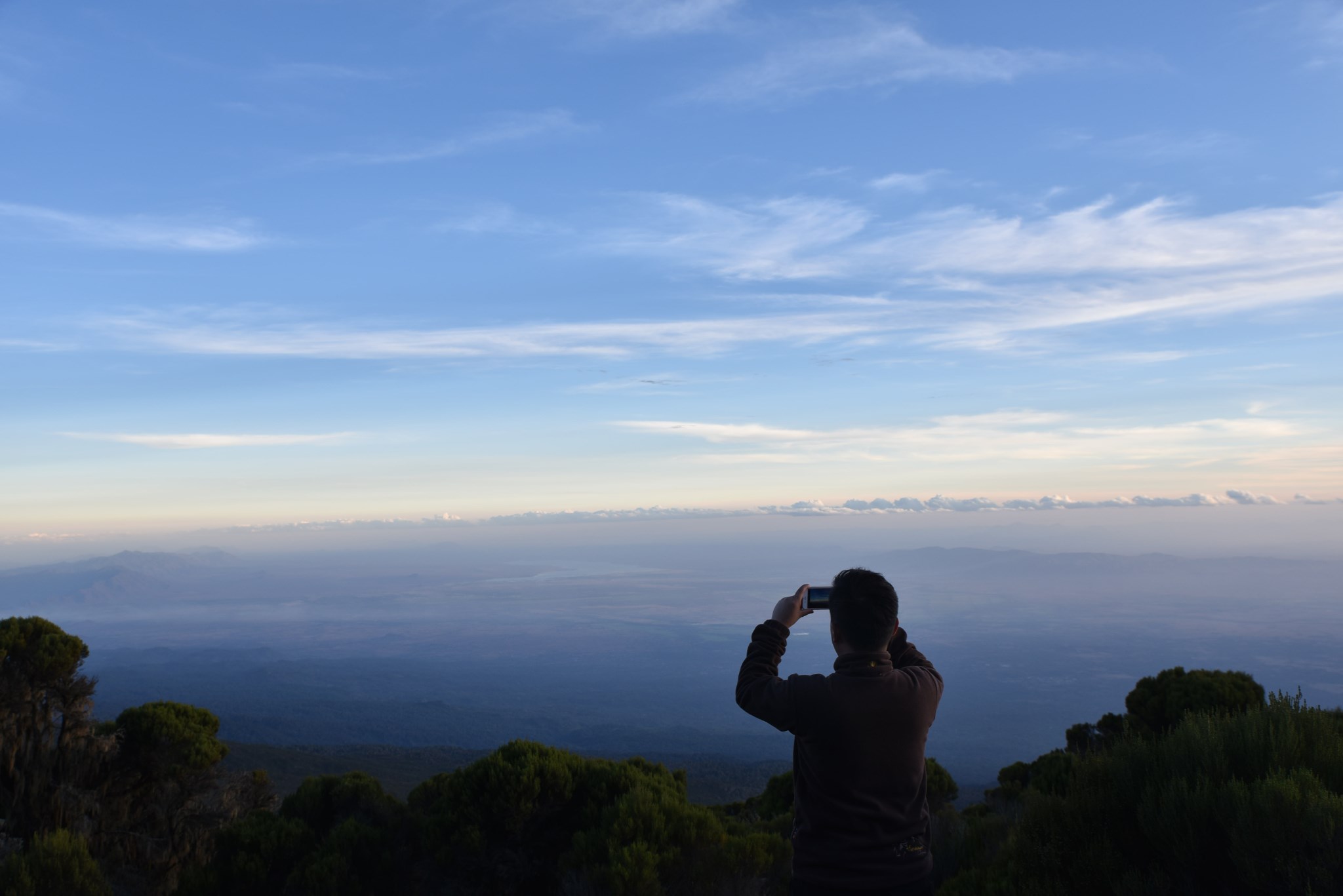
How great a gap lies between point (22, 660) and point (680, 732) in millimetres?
125275

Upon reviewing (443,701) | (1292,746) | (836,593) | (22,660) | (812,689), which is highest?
(836,593)

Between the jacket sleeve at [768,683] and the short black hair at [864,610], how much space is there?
0.21m

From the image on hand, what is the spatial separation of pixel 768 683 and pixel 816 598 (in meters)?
0.45

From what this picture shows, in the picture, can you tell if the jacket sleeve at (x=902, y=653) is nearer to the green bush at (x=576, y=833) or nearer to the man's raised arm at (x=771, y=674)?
the man's raised arm at (x=771, y=674)

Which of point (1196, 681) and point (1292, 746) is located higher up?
point (1292, 746)

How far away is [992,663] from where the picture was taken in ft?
637

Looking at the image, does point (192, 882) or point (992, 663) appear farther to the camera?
point (992, 663)

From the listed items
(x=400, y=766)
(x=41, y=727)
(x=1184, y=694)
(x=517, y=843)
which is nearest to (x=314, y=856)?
(x=517, y=843)

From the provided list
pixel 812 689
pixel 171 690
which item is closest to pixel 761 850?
pixel 812 689

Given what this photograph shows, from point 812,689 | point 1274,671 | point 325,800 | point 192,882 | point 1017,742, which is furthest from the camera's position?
point 1274,671

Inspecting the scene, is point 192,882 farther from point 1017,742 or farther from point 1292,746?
point 1017,742

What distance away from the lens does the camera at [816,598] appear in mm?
2781

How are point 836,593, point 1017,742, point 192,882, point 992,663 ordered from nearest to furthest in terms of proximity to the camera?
1. point 836,593
2. point 192,882
3. point 1017,742
4. point 992,663

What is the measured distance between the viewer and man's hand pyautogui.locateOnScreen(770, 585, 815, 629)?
8.93ft
